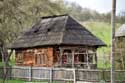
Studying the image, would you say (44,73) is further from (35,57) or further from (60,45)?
(35,57)

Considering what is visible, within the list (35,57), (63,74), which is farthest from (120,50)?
(63,74)

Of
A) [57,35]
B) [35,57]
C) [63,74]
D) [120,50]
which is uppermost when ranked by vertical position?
[57,35]

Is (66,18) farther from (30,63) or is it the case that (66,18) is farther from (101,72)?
Answer: (101,72)

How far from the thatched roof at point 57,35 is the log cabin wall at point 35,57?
3.60 ft

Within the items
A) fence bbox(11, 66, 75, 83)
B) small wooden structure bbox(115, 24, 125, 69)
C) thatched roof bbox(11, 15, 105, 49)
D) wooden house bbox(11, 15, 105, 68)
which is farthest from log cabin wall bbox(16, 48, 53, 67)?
small wooden structure bbox(115, 24, 125, 69)

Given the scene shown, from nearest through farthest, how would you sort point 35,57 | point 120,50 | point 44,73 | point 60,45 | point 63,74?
1. point 63,74
2. point 44,73
3. point 60,45
4. point 120,50
5. point 35,57

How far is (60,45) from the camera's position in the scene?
44.2 meters

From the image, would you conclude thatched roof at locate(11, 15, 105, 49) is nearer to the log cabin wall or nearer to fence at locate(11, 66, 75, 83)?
the log cabin wall

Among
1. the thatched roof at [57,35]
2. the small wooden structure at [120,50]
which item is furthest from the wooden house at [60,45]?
the small wooden structure at [120,50]

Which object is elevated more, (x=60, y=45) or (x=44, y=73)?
(x=60, y=45)

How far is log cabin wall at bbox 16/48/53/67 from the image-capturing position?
46.3 m

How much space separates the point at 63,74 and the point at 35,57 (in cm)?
1394

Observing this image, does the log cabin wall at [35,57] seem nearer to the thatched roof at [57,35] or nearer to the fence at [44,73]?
the thatched roof at [57,35]

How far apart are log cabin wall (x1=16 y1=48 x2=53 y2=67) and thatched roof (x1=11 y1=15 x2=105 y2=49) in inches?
43.2
